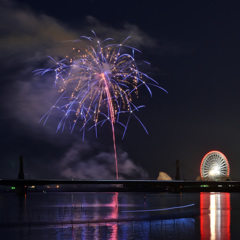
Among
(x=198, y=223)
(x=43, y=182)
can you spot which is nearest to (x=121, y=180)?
(x=43, y=182)

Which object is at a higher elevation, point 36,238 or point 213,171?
point 213,171

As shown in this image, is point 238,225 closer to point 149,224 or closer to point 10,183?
point 149,224

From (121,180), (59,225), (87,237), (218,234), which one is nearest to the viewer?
(87,237)

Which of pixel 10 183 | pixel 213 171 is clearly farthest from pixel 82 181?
pixel 213 171

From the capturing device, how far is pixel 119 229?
130 ft

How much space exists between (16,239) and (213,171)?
451ft

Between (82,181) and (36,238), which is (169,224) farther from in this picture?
(82,181)

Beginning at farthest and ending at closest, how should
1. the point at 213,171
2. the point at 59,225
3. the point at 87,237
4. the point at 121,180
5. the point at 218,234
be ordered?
the point at 213,171 < the point at 121,180 < the point at 59,225 < the point at 218,234 < the point at 87,237

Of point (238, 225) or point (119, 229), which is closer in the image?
point (119, 229)

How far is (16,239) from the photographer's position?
34562 millimetres

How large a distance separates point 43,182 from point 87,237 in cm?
11381

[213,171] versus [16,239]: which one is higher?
[213,171]

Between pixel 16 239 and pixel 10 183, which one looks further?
pixel 10 183

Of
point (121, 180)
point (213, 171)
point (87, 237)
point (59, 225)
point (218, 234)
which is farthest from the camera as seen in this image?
point (213, 171)
